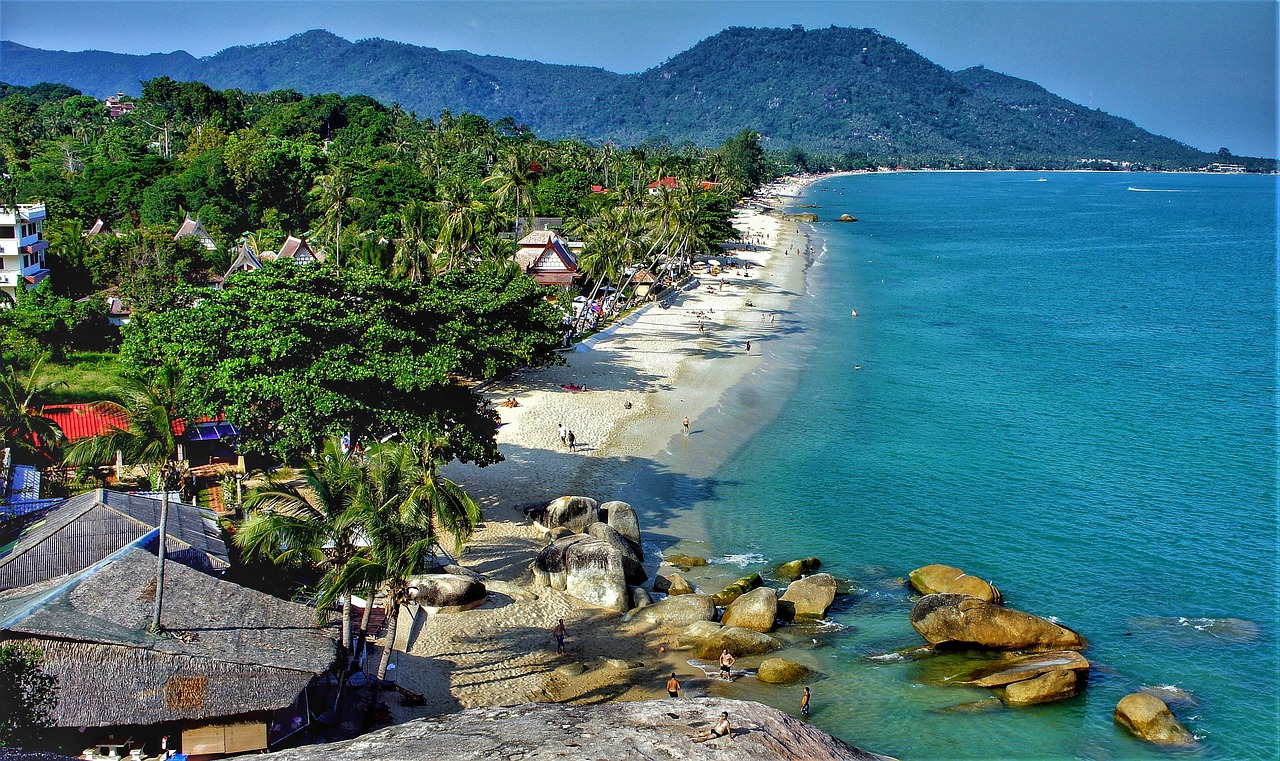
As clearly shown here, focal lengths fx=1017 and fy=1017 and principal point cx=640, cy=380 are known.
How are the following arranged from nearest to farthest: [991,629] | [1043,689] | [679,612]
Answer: [1043,689]
[991,629]
[679,612]

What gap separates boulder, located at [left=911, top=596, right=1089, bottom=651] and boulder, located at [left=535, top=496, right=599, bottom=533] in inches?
378

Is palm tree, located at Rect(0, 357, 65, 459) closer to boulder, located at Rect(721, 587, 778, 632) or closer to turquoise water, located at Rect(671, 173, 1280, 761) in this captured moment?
turquoise water, located at Rect(671, 173, 1280, 761)

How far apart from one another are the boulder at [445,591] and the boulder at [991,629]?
434 inches

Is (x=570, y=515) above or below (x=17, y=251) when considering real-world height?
below

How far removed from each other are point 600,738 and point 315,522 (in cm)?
750

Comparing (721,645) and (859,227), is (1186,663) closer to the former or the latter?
(721,645)

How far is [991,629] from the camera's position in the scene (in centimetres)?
2425

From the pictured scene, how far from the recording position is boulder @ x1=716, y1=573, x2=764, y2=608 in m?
26.4

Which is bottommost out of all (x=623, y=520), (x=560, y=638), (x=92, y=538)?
(x=560, y=638)

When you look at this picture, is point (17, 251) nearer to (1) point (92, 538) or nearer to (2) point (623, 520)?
(1) point (92, 538)

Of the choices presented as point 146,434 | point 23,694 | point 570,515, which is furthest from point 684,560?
point 23,694

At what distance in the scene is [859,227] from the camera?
12962 cm

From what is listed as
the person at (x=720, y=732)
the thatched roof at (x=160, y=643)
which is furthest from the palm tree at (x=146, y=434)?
the person at (x=720, y=732)

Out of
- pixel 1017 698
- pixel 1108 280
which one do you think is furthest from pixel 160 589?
pixel 1108 280
